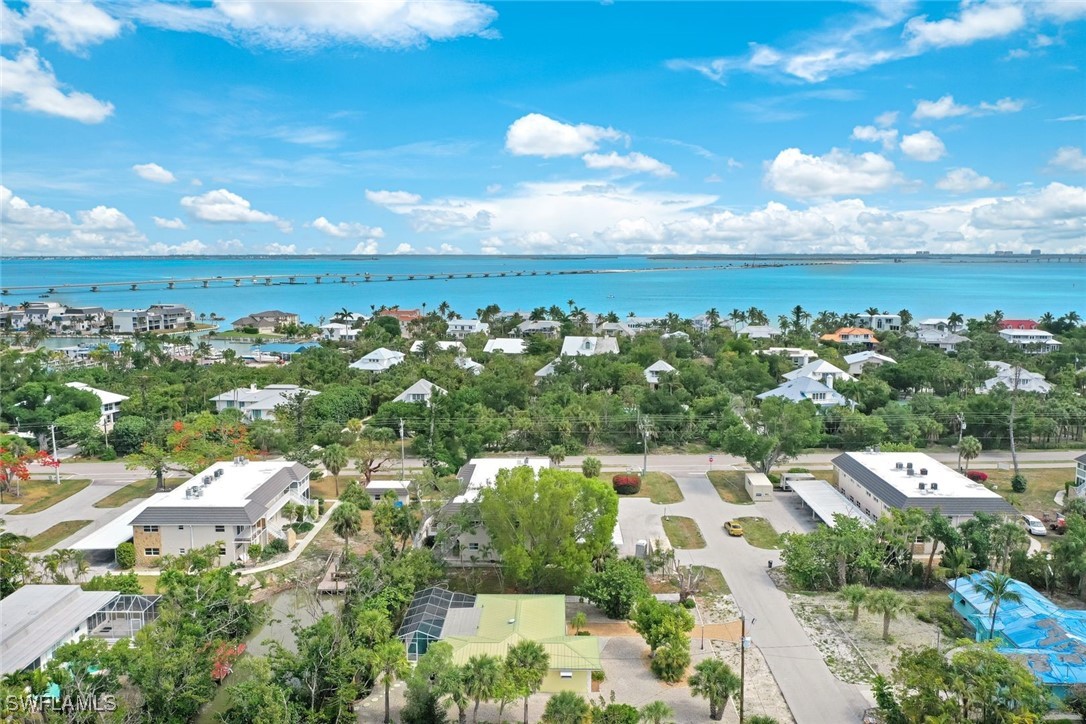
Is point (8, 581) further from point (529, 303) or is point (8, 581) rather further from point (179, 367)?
point (529, 303)

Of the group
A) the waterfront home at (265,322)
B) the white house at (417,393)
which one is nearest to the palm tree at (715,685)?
the white house at (417,393)

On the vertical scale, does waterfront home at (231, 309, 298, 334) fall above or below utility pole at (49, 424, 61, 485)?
above

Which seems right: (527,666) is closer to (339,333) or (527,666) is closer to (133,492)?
(133,492)

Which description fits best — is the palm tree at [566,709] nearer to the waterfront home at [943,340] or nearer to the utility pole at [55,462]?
the utility pole at [55,462]

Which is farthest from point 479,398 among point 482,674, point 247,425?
point 482,674

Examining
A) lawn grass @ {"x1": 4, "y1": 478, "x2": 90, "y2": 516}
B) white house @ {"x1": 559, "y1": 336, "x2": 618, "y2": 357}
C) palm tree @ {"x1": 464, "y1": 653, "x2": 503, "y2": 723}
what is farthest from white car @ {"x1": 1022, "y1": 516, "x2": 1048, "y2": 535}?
lawn grass @ {"x1": 4, "y1": 478, "x2": 90, "y2": 516}

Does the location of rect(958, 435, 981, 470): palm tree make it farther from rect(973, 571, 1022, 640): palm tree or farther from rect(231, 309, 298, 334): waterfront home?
rect(231, 309, 298, 334): waterfront home
